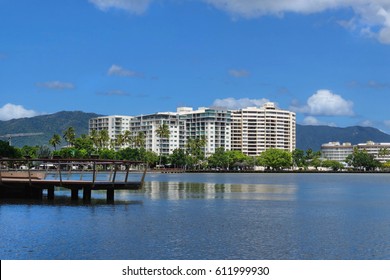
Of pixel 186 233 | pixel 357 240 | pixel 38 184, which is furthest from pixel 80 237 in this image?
pixel 38 184

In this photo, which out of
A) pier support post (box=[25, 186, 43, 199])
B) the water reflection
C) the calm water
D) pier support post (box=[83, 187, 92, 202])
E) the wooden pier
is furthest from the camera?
the water reflection

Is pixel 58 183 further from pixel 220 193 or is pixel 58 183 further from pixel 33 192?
pixel 220 193

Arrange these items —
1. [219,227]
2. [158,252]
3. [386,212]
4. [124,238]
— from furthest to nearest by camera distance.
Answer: [386,212]
[219,227]
[124,238]
[158,252]

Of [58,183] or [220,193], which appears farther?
[220,193]

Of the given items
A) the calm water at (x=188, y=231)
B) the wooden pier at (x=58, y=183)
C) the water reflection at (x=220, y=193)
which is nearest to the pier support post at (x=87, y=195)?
the wooden pier at (x=58, y=183)

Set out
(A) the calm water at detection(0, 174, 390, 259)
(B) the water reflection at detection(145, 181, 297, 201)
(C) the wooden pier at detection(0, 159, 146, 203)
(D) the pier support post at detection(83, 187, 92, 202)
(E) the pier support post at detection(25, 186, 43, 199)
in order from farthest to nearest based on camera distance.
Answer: (B) the water reflection at detection(145, 181, 297, 201), (E) the pier support post at detection(25, 186, 43, 199), (D) the pier support post at detection(83, 187, 92, 202), (C) the wooden pier at detection(0, 159, 146, 203), (A) the calm water at detection(0, 174, 390, 259)

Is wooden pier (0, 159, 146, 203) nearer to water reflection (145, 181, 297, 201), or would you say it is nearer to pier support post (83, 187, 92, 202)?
pier support post (83, 187, 92, 202)

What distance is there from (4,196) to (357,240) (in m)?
44.3

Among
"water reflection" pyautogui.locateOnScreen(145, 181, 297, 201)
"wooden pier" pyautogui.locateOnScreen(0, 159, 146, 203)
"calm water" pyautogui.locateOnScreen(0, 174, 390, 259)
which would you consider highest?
"wooden pier" pyautogui.locateOnScreen(0, 159, 146, 203)

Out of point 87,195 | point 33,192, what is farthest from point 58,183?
point 33,192

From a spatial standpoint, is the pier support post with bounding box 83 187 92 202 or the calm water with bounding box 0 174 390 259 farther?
the pier support post with bounding box 83 187 92 202

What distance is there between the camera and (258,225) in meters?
49.8

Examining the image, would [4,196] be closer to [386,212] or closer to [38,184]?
[38,184]

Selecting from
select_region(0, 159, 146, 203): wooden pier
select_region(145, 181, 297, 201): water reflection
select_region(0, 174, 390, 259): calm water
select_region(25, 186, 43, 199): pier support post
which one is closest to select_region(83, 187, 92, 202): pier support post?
select_region(0, 159, 146, 203): wooden pier
